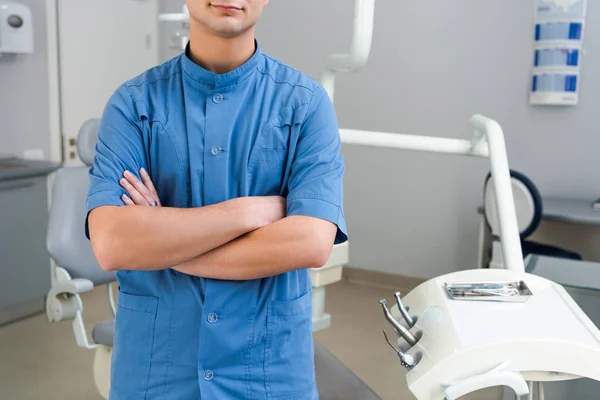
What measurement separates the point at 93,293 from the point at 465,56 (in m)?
2.80

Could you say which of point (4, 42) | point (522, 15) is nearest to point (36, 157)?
point (4, 42)

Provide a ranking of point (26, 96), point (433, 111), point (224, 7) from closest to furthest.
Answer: point (224, 7)
point (26, 96)
point (433, 111)

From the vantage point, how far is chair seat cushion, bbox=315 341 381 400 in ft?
5.96

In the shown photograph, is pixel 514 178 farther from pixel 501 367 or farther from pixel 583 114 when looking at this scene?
pixel 501 367

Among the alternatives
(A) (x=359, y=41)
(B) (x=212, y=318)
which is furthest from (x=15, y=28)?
(B) (x=212, y=318)

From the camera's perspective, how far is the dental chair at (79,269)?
7.38ft

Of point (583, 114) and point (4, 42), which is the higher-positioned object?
point (4, 42)

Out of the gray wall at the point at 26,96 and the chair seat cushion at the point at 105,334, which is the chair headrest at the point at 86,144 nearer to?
the chair seat cushion at the point at 105,334

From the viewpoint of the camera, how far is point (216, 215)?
3.81ft

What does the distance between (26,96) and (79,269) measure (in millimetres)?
1888

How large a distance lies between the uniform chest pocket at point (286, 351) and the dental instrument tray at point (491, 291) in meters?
0.28

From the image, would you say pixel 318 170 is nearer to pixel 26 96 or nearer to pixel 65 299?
pixel 65 299

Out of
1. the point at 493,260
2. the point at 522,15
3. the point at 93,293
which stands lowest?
A: the point at 93,293

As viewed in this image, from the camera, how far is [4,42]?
3.58 meters
